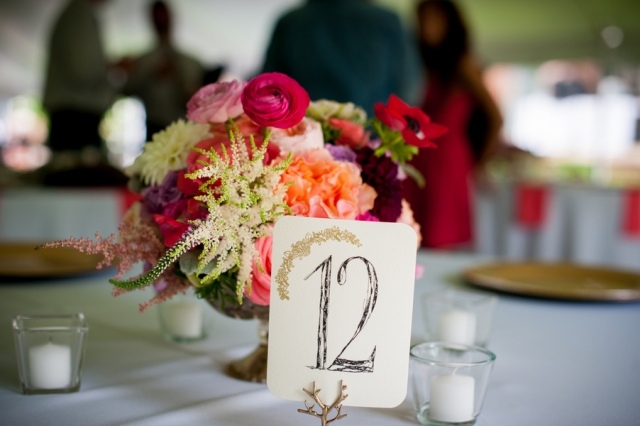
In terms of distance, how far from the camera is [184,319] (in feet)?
2.87

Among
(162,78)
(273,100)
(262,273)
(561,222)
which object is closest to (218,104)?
(273,100)

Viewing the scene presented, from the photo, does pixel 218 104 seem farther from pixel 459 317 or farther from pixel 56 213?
pixel 56 213

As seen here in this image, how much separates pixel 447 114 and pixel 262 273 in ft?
7.37

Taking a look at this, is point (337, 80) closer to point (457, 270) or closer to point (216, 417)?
point (457, 270)

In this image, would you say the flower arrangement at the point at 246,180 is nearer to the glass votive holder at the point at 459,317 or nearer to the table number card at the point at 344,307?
the table number card at the point at 344,307

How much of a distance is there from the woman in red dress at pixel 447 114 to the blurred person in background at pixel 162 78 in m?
1.36

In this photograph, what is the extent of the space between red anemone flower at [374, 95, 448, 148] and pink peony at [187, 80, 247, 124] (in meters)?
0.16

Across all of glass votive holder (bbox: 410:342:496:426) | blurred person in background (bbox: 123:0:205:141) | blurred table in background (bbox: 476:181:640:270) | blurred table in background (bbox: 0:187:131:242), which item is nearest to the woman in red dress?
blurred table in background (bbox: 476:181:640:270)

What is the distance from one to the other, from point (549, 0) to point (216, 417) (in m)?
7.09

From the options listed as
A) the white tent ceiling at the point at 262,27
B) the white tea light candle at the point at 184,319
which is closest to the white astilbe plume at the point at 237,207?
the white tea light candle at the point at 184,319

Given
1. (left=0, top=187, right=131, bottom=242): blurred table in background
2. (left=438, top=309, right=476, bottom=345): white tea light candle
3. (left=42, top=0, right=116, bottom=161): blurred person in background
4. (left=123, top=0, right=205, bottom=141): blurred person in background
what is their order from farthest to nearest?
1. (left=123, top=0, right=205, bottom=141): blurred person in background
2. (left=42, top=0, right=116, bottom=161): blurred person in background
3. (left=0, top=187, right=131, bottom=242): blurred table in background
4. (left=438, top=309, right=476, bottom=345): white tea light candle

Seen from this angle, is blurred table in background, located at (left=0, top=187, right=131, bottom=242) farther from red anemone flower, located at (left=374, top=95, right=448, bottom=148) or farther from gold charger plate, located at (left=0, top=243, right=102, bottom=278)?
red anemone flower, located at (left=374, top=95, right=448, bottom=148)

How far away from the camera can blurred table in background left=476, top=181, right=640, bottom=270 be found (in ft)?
9.24

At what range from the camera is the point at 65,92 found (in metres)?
3.15
